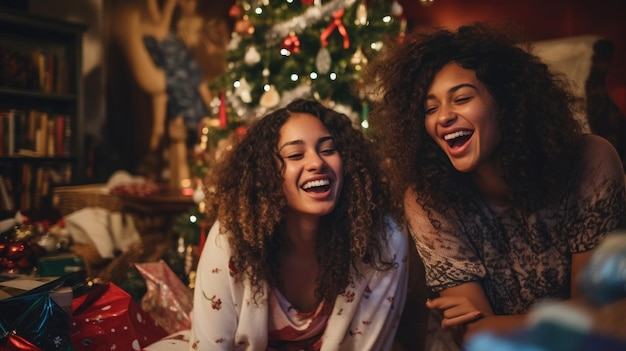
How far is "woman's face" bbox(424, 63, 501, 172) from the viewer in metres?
1.55

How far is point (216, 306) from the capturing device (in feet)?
5.41

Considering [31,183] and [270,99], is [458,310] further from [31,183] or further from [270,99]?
[31,183]

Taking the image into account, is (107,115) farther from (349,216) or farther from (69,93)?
(349,216)

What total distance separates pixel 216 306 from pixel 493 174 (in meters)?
0.96

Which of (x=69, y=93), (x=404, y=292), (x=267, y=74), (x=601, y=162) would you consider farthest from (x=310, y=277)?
(x=69, y=93)

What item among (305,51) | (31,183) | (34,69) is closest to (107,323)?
(305,51)

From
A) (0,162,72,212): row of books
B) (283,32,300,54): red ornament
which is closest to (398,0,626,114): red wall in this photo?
(283,32,300,54): red ornament

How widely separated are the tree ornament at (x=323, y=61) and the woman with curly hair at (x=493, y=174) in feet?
4.23

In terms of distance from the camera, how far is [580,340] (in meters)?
0.51

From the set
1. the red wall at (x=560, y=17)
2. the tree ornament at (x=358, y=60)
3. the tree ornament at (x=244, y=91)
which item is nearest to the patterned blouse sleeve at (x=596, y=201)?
the red wall at (x=560, y=17)

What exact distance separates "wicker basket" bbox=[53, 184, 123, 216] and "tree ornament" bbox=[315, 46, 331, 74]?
6.39 feet

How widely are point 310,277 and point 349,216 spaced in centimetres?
25

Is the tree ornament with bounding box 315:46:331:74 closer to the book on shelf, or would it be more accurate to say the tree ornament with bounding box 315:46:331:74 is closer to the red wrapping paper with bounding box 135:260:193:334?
the red wrapping paper with bounding box 135:260:193:334

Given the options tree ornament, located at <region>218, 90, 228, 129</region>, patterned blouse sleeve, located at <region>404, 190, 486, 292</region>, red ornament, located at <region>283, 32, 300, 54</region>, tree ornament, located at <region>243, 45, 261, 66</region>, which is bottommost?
patterned blouse sleeve, located at <region>404, 190, 486, 292</region>
